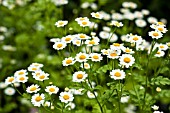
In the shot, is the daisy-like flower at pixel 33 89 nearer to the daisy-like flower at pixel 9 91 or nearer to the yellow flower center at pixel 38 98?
the yellow flower center at pixel 38 98

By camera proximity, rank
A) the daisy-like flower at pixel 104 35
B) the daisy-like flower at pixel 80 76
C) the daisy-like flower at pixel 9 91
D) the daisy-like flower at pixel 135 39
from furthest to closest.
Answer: the daisy-like flower at pixel 9 91, the daisy-like flower at pixel 104 35, the daisy-like flower at pixel 135 39, the daisy-like flower at pixel 80 76

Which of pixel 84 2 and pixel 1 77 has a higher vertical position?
pixel 84 2

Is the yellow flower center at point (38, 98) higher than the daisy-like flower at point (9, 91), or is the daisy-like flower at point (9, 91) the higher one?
the yellow flower center at point (38, 98)

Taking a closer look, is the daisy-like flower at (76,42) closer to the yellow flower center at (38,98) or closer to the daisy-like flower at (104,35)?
the yellow flower center at (38,98)

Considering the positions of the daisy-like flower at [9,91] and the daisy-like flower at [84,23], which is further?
the daisy-like flower at [9,91]

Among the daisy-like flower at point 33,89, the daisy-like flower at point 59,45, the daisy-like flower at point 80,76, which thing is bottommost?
the daisy-like flower at point 33,89

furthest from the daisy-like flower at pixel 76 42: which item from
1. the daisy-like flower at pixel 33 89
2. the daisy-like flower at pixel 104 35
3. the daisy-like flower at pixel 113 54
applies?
the daisy-like flower at pixel 104 35

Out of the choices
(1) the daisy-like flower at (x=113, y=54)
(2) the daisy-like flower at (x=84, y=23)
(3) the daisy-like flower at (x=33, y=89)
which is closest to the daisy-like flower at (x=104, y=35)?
(2) the daisy-like flower at (x=84, y=23)

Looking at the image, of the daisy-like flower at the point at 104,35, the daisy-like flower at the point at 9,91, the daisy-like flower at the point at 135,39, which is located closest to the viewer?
the daisy-like flower at the point at 135,39

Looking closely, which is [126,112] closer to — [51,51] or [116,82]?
[116,82]

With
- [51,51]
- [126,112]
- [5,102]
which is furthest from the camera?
[51,51]

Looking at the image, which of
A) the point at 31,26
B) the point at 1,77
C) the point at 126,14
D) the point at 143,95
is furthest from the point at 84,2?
the point at 143,95
